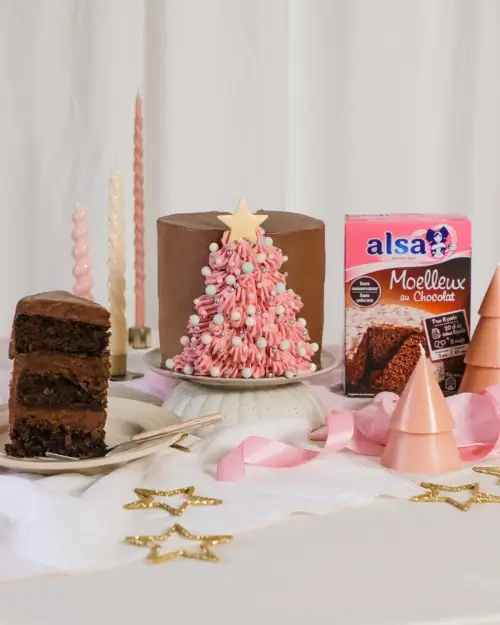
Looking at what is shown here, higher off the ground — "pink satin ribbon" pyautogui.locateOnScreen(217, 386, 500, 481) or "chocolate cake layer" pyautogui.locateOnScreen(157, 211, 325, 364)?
"chocolate cake layer" pyautogui.locateOnScreen(157, 211, 325, 364)

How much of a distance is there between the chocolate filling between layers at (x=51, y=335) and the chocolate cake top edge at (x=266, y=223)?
22 centimetres

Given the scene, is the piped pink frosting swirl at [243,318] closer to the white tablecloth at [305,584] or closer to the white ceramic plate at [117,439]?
the white ceramic plate at [117,439]

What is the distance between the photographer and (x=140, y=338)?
1680 millimetres

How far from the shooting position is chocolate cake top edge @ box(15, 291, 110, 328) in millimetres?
978

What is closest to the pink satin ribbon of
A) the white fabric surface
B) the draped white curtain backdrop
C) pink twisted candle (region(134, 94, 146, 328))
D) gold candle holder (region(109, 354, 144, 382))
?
the white fabric surface

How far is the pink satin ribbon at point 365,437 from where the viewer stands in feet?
3.30

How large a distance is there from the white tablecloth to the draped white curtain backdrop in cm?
165

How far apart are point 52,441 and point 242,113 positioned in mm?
1559

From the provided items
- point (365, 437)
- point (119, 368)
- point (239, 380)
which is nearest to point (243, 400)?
point (239, 380)

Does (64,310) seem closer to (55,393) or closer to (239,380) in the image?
(55,393)

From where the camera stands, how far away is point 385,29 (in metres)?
2.44

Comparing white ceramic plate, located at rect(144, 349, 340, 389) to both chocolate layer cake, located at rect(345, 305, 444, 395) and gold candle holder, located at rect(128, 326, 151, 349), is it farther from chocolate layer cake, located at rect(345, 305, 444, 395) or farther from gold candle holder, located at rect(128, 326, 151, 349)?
gold candle holder, located at rect(128, 326, 151, 349)

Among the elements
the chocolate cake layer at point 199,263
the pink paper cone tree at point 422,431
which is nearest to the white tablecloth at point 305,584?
the pink paper cone tree at point 422,431

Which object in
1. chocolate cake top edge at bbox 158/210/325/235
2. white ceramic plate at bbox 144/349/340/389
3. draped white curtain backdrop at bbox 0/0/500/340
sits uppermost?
draped white curtain backdrop at bbox 0/0/500/340
